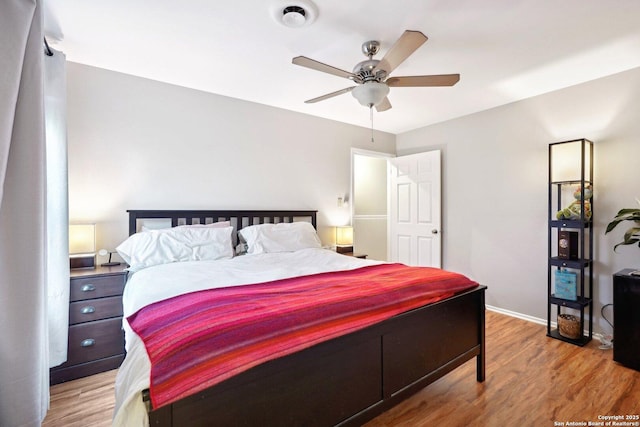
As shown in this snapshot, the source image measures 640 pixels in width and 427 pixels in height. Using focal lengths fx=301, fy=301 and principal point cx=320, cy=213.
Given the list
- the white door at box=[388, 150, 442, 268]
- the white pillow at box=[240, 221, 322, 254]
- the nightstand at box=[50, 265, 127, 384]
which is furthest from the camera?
the white door at box=[388, 150, 442, 268]

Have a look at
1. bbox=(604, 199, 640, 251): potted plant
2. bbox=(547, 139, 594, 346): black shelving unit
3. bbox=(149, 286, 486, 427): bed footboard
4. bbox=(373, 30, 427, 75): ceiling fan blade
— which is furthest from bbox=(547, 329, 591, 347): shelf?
bbox=(373, 30, 427, 75): ceiling fan blade

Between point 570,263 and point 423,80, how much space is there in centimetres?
229

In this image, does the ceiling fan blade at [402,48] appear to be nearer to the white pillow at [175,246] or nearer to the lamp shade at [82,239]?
the white pillow at [175,246]

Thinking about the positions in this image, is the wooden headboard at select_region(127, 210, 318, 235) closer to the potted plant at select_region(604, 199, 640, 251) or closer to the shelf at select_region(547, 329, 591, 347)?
the shelf at select_region(547, 329, 591, 347)

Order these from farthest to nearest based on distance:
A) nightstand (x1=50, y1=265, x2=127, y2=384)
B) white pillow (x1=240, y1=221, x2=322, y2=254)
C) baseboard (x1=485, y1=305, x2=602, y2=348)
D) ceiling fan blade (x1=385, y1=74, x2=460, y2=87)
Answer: white pillow (x1=240, y1=221, x2=322, y2=254), baseboard (x1=485, y1=305, x2=602, y2=348), nightstand (x1=50, y1=265, x2=127, y2=384), ceiling fan blade (x1=385, y1=74, x2=460, y2=87)

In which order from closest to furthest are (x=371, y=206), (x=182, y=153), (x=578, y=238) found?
(x=578, y=238), (x=182, y=153), (x=371, y=206)

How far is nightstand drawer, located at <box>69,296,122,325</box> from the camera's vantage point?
2.32 m

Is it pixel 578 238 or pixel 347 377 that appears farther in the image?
pixel 578 238

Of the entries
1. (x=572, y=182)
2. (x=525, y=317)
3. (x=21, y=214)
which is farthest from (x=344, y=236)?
(x=21, y=214)

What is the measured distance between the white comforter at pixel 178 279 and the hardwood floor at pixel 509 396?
0.67m

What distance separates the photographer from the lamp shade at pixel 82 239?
8.34ft

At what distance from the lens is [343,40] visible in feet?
7.54

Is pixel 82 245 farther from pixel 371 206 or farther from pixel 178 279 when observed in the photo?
pixel 371 206

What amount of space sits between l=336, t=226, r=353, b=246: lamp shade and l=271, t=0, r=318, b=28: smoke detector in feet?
8.66
